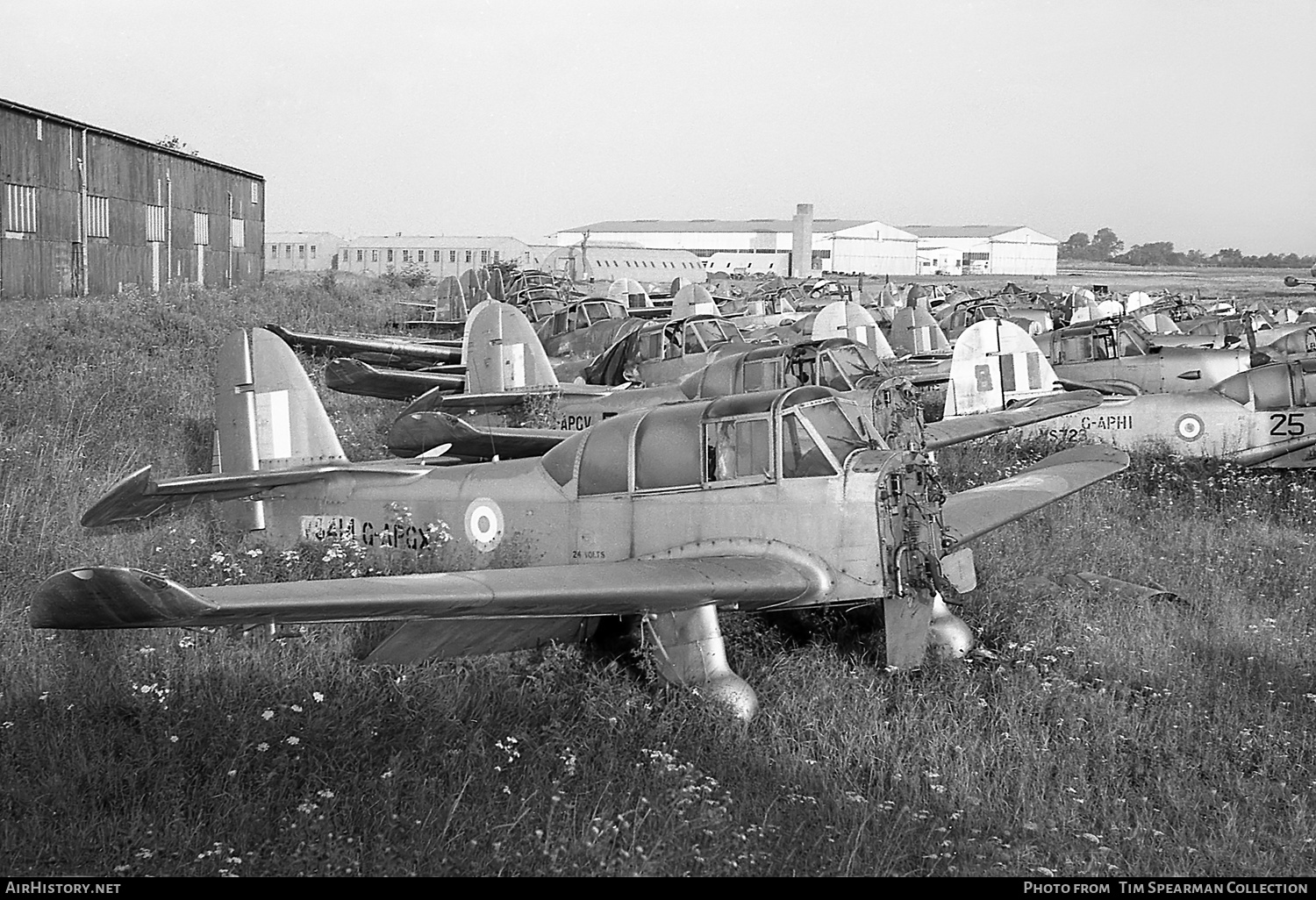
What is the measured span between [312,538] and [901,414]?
394 centimetres

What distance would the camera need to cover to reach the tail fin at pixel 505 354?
15836mm

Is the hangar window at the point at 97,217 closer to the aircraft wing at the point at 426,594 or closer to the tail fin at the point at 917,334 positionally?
the tail fin at the point at 917,334

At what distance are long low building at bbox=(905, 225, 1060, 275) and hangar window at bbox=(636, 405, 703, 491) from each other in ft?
354

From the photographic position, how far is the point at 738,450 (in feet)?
22.4

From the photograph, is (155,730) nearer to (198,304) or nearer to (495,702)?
(495,702)

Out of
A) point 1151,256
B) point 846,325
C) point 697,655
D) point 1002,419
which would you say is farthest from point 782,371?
point 1151,256

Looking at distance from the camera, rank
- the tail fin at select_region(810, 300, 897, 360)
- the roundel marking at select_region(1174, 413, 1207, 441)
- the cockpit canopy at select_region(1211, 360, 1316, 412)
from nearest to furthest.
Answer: the cockpit canopy at select_region(1211, 360, 1316, 412) → the roundel marking at select_region(1174, 413, 1207, 441) → the tail fin at select_region(810, 300, 897, 360)

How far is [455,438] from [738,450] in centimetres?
395

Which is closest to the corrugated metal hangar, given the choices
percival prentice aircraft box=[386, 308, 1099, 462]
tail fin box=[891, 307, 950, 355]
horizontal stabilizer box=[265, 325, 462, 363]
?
horizontal stabilizer box=[265, 325, 462, 363]

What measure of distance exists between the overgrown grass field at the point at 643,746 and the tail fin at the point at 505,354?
7.42m

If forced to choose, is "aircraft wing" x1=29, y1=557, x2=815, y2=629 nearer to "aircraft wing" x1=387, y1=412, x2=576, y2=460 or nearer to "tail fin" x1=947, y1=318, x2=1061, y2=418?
"aircraft wing" x1=387, y1=412, x2=576, y2=460

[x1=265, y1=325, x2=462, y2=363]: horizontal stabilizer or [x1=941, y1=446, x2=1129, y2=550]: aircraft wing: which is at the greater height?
[x1=265, y1=325, x2=462, y2=363]: horizontal stabilizer

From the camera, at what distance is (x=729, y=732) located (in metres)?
5.88

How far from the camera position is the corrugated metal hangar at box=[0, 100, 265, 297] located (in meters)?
24.3
